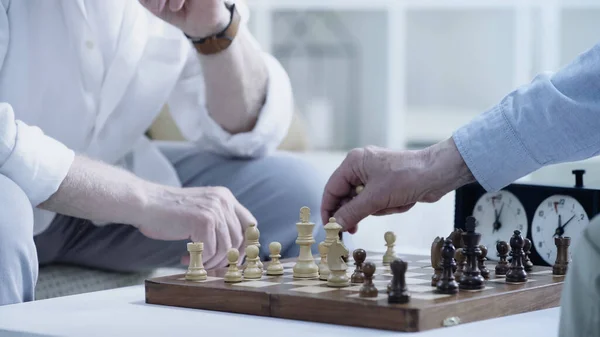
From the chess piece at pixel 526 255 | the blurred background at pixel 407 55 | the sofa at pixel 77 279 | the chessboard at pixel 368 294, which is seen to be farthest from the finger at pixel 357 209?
the blurred background at pixel 407 55

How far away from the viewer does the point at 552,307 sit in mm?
1102

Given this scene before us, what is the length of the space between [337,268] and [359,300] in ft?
0.39

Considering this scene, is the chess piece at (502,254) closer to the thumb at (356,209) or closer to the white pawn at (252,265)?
the thumb at (356,209)

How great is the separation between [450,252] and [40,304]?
526 mm

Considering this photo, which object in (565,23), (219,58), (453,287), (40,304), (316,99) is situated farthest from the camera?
(316,99)

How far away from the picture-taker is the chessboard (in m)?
0.95

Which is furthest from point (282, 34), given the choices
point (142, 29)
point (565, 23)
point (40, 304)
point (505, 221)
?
point (40, 304)

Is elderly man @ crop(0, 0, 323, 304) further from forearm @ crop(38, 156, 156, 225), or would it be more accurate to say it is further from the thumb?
the thumb

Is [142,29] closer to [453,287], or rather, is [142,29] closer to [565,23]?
[453,287]

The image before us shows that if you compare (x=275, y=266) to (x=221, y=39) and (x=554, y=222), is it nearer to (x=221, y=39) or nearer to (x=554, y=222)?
(x=554, y=222)

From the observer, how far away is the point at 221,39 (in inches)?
67.5

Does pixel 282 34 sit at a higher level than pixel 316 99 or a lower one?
higher

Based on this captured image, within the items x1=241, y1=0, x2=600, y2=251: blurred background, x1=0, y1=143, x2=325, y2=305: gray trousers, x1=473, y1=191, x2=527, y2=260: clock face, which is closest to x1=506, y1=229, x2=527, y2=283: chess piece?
x1=473, y1=191, x2=527, y2=260: clock face

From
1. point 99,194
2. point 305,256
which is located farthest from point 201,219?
point 305,256
